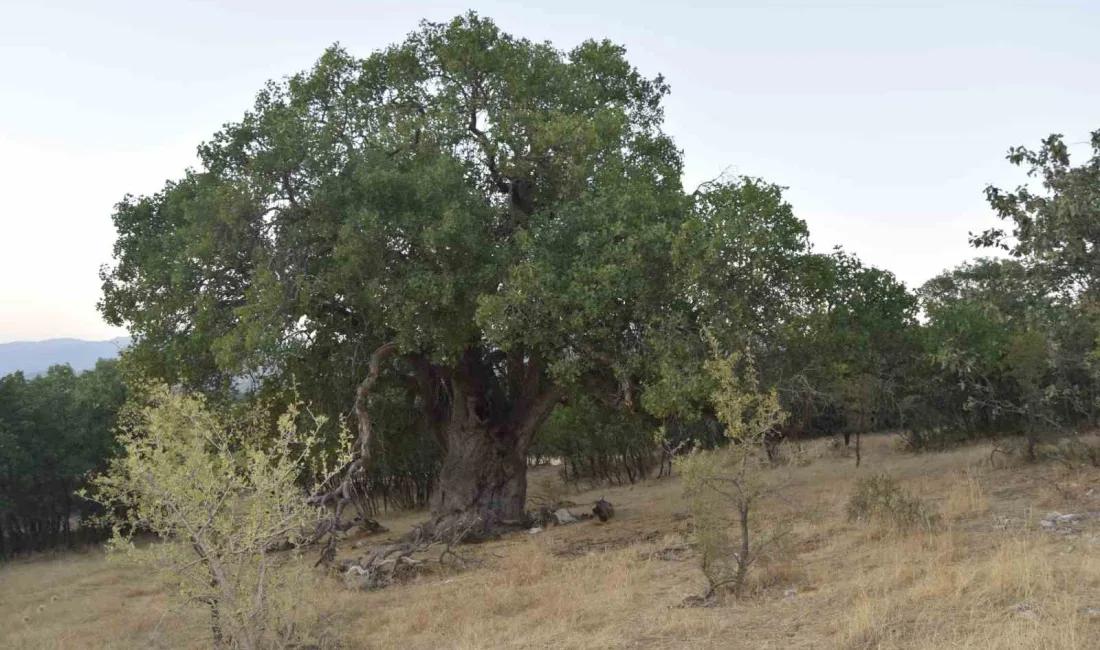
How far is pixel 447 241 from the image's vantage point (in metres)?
16.7

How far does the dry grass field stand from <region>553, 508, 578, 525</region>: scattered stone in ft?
7.59

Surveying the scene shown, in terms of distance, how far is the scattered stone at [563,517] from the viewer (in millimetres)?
22087

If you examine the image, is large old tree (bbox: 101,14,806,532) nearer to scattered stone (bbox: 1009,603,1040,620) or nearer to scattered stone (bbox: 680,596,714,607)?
scattered stone (bbox: 680,596,714,607)

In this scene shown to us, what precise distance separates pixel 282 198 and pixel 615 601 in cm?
1070

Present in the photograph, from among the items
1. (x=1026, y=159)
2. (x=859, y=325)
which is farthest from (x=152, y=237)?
(x=1026, y=159)

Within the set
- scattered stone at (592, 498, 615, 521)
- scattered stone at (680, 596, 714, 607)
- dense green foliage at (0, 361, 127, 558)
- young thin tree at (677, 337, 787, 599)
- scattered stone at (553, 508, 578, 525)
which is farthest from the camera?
dense green foliage at (0, 361, 127, 558)

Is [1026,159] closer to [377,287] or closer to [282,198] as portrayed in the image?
[377,287]

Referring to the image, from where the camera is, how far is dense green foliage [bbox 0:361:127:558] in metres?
28.8

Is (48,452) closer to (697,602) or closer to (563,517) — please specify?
(563,517)

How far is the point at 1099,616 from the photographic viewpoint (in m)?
7.80

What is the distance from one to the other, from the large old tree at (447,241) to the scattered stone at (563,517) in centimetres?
199

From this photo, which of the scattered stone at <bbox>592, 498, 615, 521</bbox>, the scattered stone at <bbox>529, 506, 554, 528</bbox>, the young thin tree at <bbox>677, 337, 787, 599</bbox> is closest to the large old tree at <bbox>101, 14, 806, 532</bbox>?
the scattered stone at <bbox>529, 506, 554, 528</bbox>

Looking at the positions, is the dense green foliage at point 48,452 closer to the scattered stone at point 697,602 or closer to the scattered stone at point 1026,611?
the scattered stone at point 697,602

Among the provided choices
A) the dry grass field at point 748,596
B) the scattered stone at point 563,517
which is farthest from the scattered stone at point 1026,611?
the scattered stone at point 563,517
